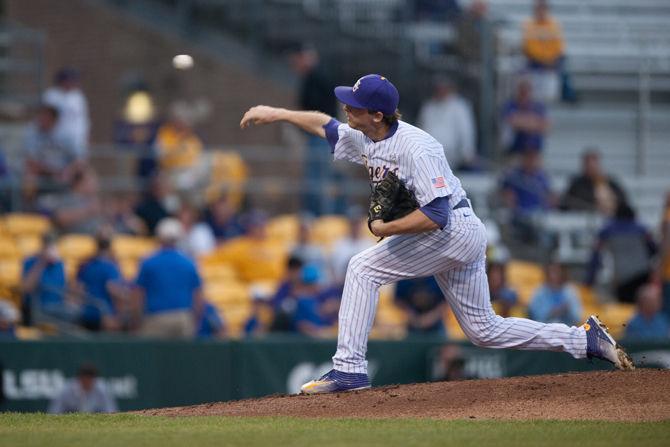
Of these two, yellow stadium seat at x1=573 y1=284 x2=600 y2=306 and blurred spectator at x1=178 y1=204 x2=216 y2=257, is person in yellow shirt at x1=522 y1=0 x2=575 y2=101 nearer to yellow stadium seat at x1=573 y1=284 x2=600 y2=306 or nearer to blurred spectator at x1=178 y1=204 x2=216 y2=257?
yellow stadium seat at x1=573 y1=284 x2=600 y2=306

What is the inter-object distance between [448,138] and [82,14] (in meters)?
6.99

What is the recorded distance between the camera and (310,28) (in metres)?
20.3

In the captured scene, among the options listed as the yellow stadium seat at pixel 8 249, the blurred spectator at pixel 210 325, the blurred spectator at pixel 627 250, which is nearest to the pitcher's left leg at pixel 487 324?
the blurred spectator at pixel 210 325

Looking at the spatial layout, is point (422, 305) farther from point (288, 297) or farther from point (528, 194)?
point (528, 194)

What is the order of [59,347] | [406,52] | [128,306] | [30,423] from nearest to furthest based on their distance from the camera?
[30,423] < [59,347] < [128,306] < [406,52]

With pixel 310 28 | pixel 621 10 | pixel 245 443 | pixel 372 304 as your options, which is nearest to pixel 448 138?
pixel 310 28

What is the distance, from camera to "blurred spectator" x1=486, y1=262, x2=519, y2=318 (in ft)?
45.8

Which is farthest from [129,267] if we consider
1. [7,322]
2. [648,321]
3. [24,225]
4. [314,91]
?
[648,321]

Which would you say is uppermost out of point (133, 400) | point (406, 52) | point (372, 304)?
point (406, 52)

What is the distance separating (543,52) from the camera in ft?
58.3

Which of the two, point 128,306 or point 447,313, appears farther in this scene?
point 447,313

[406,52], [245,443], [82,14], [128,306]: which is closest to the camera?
[245,443]

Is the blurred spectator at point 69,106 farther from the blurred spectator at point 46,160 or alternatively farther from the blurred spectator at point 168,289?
the blurred spectator at point 168,289

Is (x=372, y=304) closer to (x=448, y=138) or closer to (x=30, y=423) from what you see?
(x=30, y=423)
